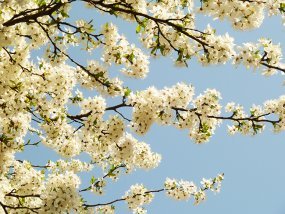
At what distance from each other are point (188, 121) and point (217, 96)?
87cm

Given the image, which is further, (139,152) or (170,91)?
(139,152)

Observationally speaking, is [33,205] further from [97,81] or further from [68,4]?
[68,4]

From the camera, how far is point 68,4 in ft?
26.8

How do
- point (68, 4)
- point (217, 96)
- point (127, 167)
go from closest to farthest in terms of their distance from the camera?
point (68, 4), point (217, 96), point (127, 167)

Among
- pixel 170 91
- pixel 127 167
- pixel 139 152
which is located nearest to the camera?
pixel 170 91

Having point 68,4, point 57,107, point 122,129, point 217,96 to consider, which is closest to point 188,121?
point 217,96

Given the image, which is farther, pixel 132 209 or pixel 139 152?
pixel 132 209

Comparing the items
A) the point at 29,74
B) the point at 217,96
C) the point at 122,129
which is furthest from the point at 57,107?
the point at 217,96

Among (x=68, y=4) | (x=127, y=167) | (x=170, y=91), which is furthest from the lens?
(x=127, y=167)

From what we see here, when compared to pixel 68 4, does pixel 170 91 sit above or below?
below

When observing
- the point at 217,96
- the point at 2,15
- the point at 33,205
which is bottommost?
the point at 33,205

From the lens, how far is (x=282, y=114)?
32.5ft

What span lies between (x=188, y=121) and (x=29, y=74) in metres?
3.72

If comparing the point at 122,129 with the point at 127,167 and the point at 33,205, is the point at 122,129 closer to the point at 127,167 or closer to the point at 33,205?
the point at 33,205
